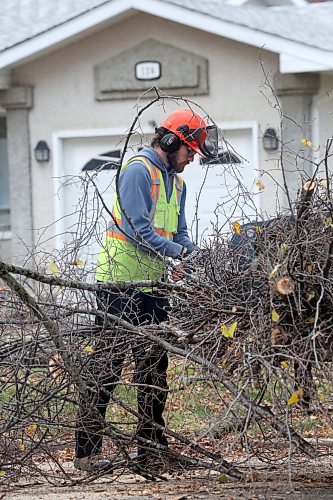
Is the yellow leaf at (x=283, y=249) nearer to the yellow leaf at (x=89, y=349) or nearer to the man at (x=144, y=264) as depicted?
the man at (x=144, y=264)

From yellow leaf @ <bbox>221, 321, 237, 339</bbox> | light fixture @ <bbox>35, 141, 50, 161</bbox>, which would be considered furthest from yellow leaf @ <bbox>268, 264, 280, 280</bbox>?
light fixture @ <bbox>35, 141, 50, 161</bbox>

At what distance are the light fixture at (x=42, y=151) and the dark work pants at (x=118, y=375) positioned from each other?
786cm

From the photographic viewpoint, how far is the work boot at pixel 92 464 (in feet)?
19.6

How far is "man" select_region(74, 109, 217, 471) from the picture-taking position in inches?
226

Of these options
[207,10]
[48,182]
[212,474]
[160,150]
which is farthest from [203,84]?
[212,474]

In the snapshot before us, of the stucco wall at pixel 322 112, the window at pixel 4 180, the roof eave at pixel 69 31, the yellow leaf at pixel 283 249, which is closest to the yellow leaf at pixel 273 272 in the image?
the yellow leaf at pixel 283 249

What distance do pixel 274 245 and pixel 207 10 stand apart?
889 centimetres

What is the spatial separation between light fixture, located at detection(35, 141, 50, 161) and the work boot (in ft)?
26.3

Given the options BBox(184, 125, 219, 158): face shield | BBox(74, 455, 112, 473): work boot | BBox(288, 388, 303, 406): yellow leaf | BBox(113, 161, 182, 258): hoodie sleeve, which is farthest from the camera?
BBox(184, 125, 219, 158): face shield

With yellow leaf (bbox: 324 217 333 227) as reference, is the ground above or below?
below

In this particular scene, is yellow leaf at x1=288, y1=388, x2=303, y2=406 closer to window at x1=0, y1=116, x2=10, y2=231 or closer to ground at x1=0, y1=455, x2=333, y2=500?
ground at x1=0, y1=455, x2=333, y2=500

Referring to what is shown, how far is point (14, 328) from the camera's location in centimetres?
590

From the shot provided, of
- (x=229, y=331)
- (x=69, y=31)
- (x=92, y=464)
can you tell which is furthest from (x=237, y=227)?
(x=69, y=31)

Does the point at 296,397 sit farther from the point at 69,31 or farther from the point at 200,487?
the point at 69,31
